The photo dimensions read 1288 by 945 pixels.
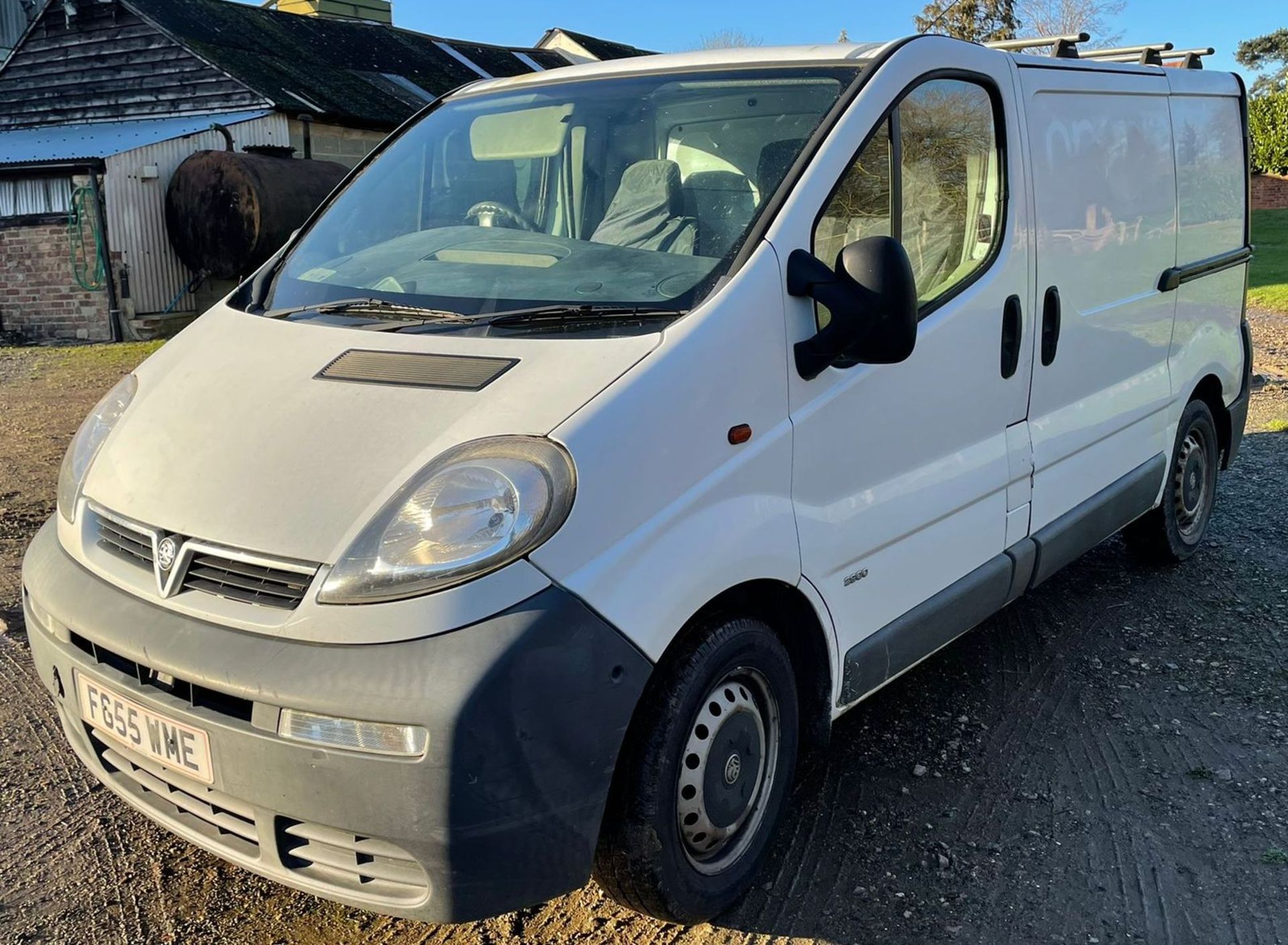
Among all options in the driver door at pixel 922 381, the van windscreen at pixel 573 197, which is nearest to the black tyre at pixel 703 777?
the driver door at pixel 922 381

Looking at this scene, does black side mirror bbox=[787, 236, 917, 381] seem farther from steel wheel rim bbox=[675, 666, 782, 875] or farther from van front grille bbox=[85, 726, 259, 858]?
van front grille bbox=[85, 726, 259, 858]

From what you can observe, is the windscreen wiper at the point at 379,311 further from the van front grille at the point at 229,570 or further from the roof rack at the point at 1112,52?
the roof rack at the point at 1112,52

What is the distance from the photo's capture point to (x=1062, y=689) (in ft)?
13.6

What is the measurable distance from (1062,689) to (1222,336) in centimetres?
223

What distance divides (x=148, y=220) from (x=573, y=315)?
16.4m

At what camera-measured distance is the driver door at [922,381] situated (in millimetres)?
2842

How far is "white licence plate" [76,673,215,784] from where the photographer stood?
228 centimetres

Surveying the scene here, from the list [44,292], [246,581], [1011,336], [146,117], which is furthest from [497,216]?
[146,117]

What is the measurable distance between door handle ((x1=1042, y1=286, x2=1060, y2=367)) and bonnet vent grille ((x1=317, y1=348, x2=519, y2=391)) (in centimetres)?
203

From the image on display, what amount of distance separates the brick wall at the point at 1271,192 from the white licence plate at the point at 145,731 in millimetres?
37276

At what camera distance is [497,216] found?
3.37 meters

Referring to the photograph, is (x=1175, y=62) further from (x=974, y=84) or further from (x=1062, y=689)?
(x=1062, y=689)

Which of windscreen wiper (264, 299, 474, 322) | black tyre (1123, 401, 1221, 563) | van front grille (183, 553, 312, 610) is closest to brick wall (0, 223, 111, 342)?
windscreen wiper (264, 299, 474, 322)

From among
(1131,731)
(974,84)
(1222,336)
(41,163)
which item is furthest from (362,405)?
(41,163)
